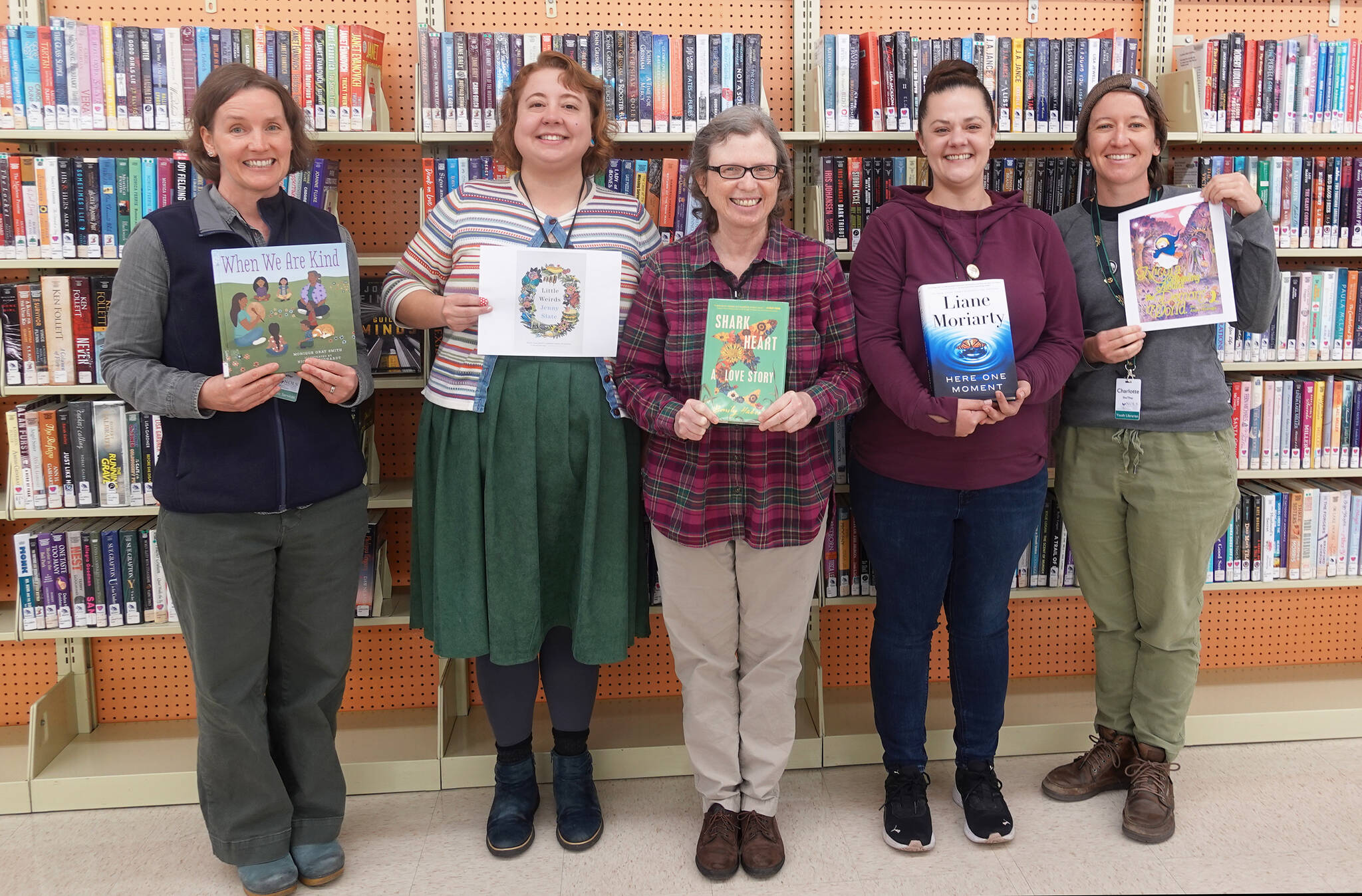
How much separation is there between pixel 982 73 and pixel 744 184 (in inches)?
46.9

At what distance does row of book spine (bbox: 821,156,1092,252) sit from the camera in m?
2.83

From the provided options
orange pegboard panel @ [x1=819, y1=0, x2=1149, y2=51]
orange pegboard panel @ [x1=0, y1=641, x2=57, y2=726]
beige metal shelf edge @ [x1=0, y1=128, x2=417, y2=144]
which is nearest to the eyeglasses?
beige metal shelf edge @ [x1=0, y1=128, x2=417, y2=144]

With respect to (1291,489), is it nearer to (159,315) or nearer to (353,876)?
(353,876)

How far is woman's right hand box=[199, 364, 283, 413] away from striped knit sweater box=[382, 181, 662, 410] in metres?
0.41

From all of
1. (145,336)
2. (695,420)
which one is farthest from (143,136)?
(695,420)

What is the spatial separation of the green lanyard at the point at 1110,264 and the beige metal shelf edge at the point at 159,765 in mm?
2290

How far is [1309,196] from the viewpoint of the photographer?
9.73 ft

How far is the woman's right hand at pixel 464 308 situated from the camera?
2248 millimetres

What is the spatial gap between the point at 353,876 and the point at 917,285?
207 centimetres

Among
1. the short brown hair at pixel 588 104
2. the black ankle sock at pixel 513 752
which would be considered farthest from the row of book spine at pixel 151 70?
the black ankle sock at pixel 513 752

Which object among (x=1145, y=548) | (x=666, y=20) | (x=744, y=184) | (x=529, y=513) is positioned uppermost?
(x=666, y=20)

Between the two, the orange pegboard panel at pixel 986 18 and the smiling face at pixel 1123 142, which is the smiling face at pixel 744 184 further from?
the orange pegboard panel at pixel 986 18

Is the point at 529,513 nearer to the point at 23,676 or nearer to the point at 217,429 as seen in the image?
the point at 217,429

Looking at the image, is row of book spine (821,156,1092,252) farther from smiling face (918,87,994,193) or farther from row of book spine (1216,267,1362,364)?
row of book spine (1216,267,1362,364)
